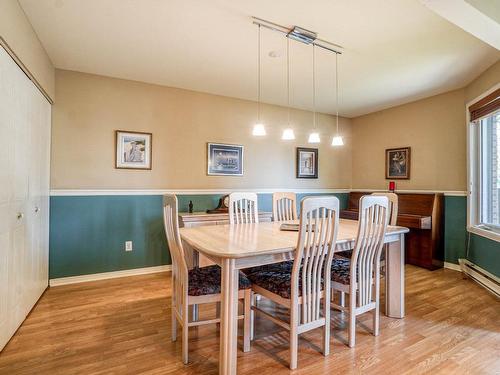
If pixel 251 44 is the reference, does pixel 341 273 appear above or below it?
below

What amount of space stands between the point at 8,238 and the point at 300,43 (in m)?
2.83

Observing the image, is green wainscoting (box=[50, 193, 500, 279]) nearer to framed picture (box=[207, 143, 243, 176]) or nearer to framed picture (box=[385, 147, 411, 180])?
framed picture (box=[207, 143, 243, 176])

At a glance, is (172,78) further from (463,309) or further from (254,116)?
(463,309)

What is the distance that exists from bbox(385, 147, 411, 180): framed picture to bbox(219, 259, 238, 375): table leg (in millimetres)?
3875

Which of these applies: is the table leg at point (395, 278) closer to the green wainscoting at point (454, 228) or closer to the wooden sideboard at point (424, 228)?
the wooden sideboard at point (424, 228)

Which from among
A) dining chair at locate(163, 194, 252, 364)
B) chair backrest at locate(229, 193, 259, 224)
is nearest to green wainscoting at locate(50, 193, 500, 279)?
chair backrest at locate(229, 193, 259, 224)

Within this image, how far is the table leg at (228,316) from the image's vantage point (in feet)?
5.21

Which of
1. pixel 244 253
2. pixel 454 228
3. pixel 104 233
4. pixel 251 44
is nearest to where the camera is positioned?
pixel 244 253

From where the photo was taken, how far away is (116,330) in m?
2.20

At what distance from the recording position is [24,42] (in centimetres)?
220

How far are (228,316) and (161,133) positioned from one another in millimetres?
2749

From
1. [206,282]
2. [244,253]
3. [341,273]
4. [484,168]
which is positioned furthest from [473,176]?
[206,282]

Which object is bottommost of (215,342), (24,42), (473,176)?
(215,342)

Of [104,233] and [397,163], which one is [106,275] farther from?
[397,163]
